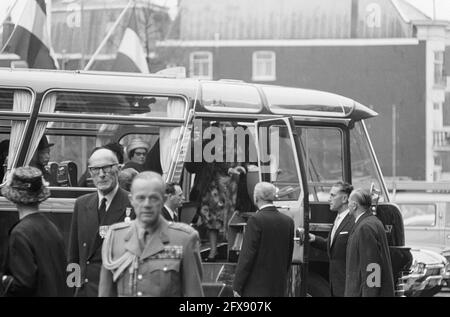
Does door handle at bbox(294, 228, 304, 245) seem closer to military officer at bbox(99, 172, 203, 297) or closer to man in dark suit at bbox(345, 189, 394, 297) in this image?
man in dark suit at bbox(345, 189, 394, 297)

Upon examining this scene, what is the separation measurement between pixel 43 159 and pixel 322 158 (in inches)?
140

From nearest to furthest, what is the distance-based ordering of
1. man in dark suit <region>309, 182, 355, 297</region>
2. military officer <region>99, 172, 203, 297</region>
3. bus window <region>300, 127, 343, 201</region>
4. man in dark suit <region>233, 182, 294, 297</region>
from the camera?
military officer <region>99, 172, 203, 297</region>
man in dark suit <region>233, 182, 294, 297</region>
man in dark suit <region>309, 182, 355, 297</region>
bus window <region>300, 127, 343, 201</region>

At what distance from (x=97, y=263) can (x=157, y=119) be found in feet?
11.1

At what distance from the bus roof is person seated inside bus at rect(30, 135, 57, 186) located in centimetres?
61

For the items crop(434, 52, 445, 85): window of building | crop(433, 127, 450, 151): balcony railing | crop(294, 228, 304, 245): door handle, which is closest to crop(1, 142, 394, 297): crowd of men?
crop(294, 228, 304, 245): door handle

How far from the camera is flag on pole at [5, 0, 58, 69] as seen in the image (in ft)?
53.5

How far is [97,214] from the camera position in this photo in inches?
348

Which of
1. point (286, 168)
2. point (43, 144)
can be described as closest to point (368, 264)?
point (286, 168)

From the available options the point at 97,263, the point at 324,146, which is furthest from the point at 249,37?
the point at 97,263

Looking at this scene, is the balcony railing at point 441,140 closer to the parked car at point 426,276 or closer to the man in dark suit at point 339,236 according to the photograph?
the parked car at point 426,276

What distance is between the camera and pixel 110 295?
661 cm

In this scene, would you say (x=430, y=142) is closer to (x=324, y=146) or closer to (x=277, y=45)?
(x=277, y=45)

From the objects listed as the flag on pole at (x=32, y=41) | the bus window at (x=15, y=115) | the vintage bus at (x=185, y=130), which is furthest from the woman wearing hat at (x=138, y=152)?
the flag on pole at (x=32, y=41)

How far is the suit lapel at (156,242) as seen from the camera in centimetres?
637
